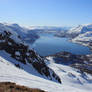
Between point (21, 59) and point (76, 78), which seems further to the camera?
point (76, 78)

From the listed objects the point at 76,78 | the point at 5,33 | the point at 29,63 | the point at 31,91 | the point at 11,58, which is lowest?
the point at 76,78

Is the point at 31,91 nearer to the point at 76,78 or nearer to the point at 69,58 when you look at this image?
the point at 76,78

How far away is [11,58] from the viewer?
36.5 m

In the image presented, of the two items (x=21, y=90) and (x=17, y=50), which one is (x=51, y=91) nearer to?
(x=21, y=90)

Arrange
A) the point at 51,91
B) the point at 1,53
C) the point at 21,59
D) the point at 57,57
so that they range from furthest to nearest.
→ the point at 57,57
the point at 21,59
the point at 1,53
the point at 51,91

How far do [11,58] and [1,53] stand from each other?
3134mm

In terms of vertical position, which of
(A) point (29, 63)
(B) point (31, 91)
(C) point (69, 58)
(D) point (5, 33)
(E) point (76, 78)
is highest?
(D) point (5, 33)

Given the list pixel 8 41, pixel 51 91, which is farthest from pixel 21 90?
pixel 8 41

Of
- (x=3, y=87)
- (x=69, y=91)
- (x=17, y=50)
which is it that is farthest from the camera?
(x=17, y=50)

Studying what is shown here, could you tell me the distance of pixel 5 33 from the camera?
150ft

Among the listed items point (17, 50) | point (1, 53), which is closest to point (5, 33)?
point (17, 50)

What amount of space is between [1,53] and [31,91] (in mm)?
25920

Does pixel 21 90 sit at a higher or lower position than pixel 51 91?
higher

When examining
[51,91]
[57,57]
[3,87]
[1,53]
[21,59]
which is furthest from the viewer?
[57,57]
